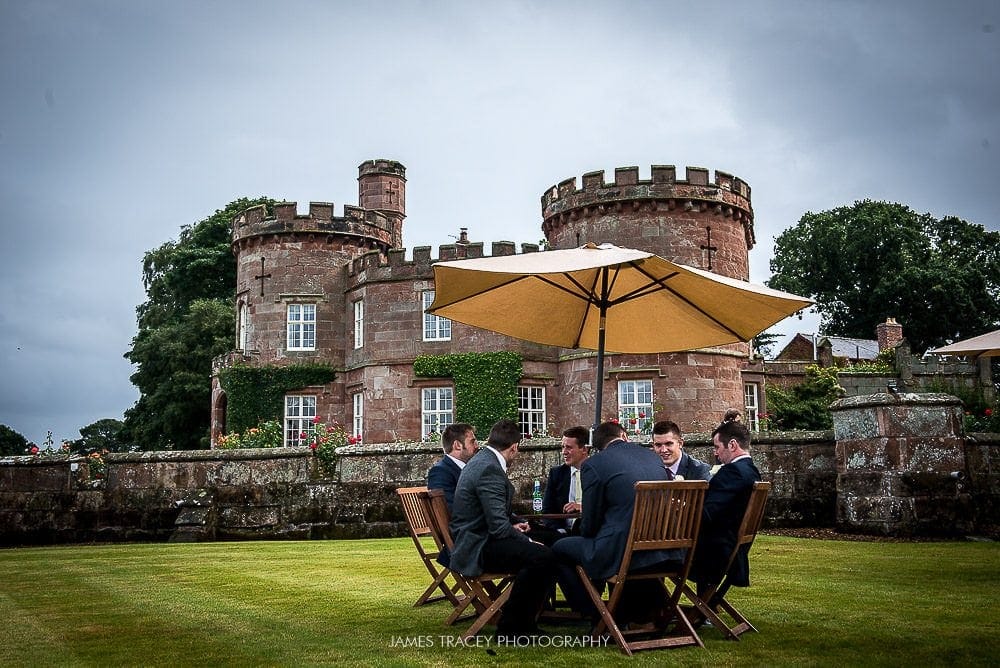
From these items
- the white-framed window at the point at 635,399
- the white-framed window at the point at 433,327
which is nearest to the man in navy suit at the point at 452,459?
the white-framed window at the point at 635,399

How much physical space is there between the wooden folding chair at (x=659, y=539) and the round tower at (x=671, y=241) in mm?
21514

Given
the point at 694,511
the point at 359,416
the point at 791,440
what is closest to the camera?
the point at 694,511

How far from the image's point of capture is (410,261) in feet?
102

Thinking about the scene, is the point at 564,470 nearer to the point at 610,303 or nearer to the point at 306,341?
the point at 610,303

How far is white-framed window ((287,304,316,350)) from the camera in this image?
32.7 m

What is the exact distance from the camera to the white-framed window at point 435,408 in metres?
30.1

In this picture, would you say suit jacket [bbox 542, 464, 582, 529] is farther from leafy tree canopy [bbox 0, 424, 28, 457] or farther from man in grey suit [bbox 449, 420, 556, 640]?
leafy tree canopy [bbox 0, 424, 28, 457]

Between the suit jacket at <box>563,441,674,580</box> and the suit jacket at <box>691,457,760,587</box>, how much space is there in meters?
0.50

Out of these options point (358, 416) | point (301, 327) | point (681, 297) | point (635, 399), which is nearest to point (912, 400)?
point (681, 297)

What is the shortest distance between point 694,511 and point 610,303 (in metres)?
3.15

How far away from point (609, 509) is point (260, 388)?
2759cm

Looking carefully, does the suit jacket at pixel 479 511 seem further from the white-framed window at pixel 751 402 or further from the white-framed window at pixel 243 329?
the white-framed window at pixel 243 329

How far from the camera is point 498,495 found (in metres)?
6.28

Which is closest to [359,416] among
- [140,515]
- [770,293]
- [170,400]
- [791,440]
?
[170,400]
